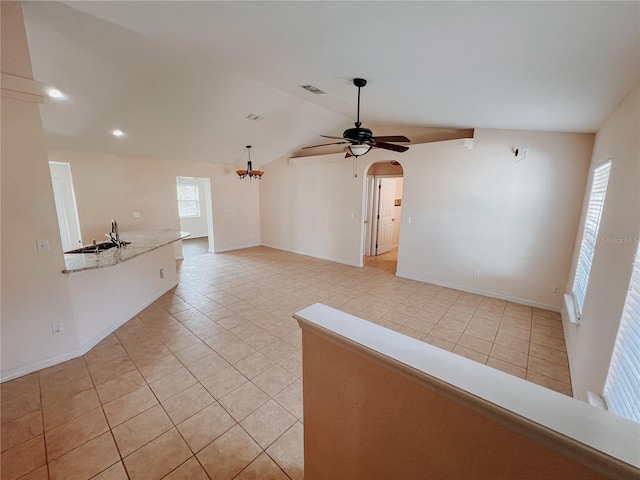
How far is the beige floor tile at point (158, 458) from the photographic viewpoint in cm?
153

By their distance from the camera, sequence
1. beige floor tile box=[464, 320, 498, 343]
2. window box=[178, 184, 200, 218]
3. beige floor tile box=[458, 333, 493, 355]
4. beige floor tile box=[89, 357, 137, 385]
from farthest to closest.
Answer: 1. window box=[178, 184, 200, 218]
2. beige floor tile box=[464, 320, 498, 343]
3. beige floor tile box=[458, 333, 493, 355]
4. beige floor tile box=[89, 357, 137, 385]

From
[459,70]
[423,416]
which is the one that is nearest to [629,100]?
[459,70]

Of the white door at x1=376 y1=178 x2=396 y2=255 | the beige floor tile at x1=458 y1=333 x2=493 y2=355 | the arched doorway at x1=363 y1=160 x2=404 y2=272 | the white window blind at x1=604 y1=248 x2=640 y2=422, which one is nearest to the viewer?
the white window blind at x1=604 y1=248 x2=640 y2=422

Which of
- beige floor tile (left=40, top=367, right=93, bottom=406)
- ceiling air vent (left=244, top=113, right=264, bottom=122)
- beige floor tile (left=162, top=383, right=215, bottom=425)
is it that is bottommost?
beige floor tile (left=162, top=383, right=215, bottom=425)

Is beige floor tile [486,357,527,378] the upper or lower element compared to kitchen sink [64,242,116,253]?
lower

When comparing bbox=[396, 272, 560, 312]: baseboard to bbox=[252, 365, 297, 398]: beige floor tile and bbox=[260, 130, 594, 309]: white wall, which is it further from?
bbox=[252, 365, 297, 398]: beige floor tile

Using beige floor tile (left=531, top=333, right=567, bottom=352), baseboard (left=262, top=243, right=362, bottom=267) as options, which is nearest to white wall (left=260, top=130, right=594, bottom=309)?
baseboard (left=262, top=243, right=362, bottom=267)

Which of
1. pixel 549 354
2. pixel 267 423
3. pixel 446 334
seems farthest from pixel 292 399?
pixel 549 354

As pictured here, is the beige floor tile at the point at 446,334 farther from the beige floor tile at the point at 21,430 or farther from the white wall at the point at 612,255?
the beige floor tile at the point at 21,430

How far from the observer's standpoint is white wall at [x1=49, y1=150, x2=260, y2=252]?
15.8 feet

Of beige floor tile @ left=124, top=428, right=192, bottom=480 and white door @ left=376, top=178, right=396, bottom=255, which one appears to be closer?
beige floor tile @ left=124, top=428, right=192, bottom=480

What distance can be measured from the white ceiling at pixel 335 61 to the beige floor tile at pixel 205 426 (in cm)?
282

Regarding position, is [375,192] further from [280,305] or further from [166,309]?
[166,309]

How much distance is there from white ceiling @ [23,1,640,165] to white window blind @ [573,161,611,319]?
598mm
